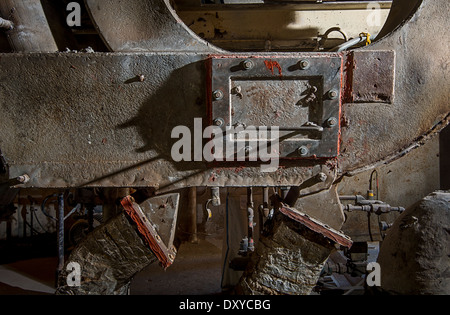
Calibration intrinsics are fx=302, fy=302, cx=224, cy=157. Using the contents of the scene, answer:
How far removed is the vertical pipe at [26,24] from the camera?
1.50 m

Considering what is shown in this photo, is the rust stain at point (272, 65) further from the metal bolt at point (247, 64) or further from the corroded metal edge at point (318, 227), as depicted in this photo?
the corroded metal edge at point (318, 227)

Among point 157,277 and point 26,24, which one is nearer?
point 26,24

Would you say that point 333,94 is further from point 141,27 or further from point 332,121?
point 141,27

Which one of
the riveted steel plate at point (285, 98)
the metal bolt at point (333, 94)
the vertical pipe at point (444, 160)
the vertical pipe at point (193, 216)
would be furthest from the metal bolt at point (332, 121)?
the vertical pipe at point (193, 216)

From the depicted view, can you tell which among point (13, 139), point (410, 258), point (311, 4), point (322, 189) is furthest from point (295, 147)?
point (311, 4)

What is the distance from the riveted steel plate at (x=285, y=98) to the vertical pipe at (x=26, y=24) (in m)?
0.92

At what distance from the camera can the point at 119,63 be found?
4.86 feet

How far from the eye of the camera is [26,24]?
153 cm

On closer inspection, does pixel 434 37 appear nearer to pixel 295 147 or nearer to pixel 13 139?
pixel 295 147

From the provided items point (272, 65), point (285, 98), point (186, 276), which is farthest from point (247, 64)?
point (186, 276)

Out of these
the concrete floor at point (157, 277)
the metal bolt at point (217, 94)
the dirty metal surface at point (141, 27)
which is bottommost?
the concrete floor at point (157, 277)

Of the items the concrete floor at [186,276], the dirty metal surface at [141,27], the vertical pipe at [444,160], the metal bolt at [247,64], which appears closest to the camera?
the metal bolt at [247,64]

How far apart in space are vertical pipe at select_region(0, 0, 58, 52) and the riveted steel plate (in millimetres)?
920

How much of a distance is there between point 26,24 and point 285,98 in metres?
1.36
